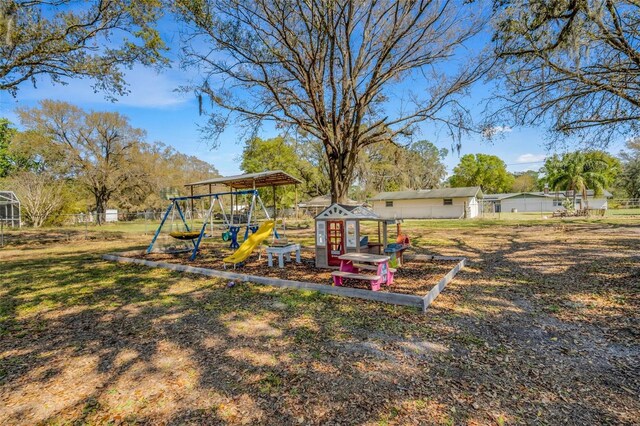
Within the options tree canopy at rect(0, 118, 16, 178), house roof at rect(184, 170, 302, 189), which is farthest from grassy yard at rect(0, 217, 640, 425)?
tree canopy at rect(0, 118, 16, 178)

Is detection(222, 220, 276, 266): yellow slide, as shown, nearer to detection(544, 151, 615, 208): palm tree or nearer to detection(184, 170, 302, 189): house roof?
detection(184, 170, 302, 189): house roof

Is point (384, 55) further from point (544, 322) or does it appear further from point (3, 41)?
point (3, 41)

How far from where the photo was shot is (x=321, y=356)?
3195 mm

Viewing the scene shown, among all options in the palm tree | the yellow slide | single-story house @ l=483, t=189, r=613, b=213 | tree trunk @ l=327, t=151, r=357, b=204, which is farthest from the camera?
single-story house @ l=483, t=189, r=613, b=213

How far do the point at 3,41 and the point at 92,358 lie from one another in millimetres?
9298

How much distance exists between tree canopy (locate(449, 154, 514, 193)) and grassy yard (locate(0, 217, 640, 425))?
55.5 meters

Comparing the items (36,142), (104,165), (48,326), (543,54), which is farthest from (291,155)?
(48,326)

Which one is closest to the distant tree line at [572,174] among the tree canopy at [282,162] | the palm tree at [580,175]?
the palm tree at [580,175]

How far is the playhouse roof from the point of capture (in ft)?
22.7

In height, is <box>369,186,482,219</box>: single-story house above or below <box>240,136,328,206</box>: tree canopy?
below

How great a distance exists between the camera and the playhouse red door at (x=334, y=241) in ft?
23.6

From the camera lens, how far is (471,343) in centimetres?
343

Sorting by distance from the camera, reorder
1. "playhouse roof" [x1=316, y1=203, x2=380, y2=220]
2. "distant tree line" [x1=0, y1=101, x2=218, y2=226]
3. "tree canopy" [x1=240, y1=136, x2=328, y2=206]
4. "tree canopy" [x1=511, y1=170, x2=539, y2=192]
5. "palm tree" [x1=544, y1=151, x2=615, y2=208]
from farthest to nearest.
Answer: "tree canopy" [x1=511, y1=170, x2=539, y2=192] → "tree canopy" [x1=240, y1=136, x2=328, y2=206] → "palm tree" [x1=544, y1=151, x2=615, y2=208] → "distant tree line" [x1=0, y1=101, x2=218, y2=226] → "playhouse roof" [x1=316, y1=203, x2=380, y2=220]

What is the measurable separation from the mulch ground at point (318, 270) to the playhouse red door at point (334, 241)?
0.32 metres
